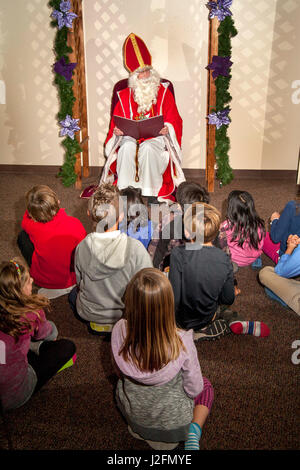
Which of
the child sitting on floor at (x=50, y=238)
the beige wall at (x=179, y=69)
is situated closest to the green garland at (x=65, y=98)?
the beige wall at (x=179, y=69)

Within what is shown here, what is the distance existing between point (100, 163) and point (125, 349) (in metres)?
4.21

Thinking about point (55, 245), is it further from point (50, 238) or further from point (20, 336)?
point (20, 336)

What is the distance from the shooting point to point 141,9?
4.68 m

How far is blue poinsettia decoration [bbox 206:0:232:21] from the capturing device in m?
4.13

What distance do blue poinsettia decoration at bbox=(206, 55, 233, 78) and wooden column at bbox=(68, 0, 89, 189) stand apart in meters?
1.60

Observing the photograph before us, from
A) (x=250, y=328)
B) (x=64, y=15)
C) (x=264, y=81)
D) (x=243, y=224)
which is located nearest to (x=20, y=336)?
(x=250, y=328)

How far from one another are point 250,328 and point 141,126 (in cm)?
250

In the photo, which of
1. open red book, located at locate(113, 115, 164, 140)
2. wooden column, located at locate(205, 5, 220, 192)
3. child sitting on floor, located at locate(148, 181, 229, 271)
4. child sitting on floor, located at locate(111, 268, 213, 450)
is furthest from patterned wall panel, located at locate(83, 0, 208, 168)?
child sitting on floor, located at locate(111, 268, 213, 450)

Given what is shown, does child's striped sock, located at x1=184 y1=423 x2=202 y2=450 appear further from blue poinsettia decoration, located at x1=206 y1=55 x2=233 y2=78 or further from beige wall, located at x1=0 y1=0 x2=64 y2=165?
beige wall, located at x1=0 y1=0 x2=64 y2=165

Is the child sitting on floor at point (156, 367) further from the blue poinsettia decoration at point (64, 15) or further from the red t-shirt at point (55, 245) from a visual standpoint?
the blue poinsettia decoration at point (64, 15)

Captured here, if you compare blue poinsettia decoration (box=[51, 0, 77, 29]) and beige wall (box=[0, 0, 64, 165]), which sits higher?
blue poinsettia decoration (box=[51, 0, 77, 29])

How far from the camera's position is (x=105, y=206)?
2174 millimetres

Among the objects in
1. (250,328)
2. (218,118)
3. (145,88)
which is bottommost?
(250,328)
